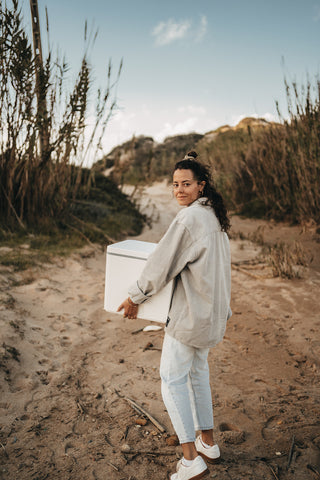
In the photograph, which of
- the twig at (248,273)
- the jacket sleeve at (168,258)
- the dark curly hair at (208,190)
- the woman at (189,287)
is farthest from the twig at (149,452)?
the twig at (248,273)

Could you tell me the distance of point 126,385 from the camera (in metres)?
2.72

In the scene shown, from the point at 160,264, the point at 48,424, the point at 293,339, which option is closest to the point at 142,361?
the point at 48,424

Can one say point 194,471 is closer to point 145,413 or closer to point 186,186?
point 145,413

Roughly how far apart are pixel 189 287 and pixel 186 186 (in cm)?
47

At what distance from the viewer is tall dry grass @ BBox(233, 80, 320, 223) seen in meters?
6.44

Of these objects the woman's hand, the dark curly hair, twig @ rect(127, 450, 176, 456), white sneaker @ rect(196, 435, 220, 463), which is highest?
the dark curly hair

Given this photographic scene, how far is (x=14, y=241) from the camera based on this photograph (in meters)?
5.23

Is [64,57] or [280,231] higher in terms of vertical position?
[64,57]

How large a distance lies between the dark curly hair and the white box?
1.19 ft

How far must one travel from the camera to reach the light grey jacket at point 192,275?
1627mm

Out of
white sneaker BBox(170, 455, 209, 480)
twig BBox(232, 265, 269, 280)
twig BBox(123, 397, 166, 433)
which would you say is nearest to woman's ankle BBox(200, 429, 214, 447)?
white sneaker BBox(170, 455, 209, 480)

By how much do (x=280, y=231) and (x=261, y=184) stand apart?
1.55 metres

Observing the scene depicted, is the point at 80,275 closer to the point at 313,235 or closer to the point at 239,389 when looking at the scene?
the point at 239,389

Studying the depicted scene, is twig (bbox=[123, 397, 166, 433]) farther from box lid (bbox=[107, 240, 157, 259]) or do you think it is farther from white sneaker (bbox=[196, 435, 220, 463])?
box lid (bbox=[107, 240, 157, 259])
